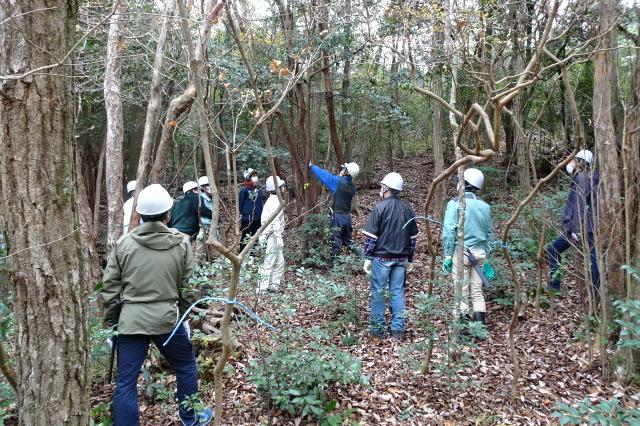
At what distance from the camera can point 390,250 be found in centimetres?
541

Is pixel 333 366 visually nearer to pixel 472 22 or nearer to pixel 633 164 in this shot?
pixel 633 164

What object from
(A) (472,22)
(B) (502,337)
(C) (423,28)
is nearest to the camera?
(B) (502,337)

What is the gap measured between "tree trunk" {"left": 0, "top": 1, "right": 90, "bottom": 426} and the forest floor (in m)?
1.44

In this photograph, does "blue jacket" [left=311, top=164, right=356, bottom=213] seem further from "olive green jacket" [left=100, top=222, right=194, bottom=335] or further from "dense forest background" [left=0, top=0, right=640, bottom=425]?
"olive green jacket" [left=100, top=222, right=194, bottom=335]

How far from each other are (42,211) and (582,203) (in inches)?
185

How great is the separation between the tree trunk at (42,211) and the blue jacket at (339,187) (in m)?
5.77

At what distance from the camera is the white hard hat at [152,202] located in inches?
135

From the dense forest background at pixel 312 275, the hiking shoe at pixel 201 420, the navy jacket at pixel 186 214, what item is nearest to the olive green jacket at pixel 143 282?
the dense forest background at pixel 312 275

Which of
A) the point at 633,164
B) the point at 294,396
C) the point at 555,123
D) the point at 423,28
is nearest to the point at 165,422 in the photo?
the point at 294,396

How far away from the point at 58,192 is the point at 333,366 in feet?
7.52

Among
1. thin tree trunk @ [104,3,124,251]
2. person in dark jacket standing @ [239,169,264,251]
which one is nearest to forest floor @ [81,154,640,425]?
thin tree trunk @ [104,3,124,251]

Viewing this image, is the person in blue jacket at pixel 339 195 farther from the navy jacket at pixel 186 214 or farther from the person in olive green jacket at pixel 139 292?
the person in olive green jacket at pixel 139 292

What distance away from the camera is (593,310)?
4555mm

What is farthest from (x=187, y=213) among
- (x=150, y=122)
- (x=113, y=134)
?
(x=150, y=122)
